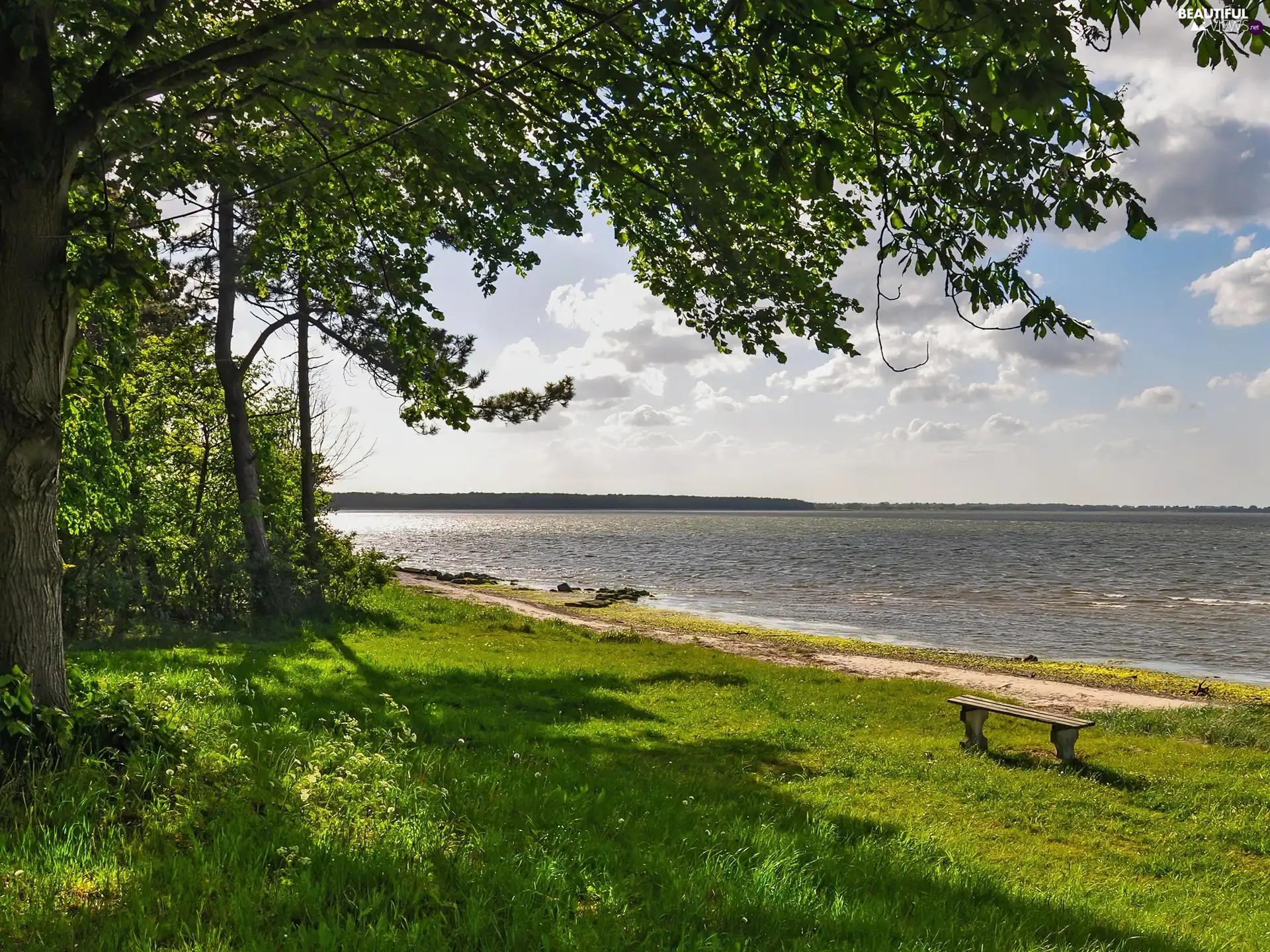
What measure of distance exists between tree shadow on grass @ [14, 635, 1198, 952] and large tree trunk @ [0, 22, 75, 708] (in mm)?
1656

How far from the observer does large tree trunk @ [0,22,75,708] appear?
5129 millimetres

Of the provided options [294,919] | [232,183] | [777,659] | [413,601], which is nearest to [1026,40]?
[294,919]

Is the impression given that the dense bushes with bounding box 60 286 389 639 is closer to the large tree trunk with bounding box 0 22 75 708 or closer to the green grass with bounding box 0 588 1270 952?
the green grass with bounding box 0 588 1270 952

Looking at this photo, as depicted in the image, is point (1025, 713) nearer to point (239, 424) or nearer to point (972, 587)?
point (239, 424)

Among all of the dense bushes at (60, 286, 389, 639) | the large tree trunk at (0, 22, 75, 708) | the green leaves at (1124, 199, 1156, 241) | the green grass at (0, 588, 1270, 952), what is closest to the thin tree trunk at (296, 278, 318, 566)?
the dense bushes at (60, 286, 389, 639)

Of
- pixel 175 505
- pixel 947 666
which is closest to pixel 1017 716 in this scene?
pixel 947 666

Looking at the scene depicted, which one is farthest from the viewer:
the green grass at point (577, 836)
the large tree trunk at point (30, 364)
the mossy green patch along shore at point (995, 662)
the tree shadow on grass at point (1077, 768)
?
the mossy green patch along shore at point (995, 662)

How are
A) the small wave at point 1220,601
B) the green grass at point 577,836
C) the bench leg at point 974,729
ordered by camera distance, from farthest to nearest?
1. the small wave at point 1220,601
2. the bench leg at point 974,729
3. the green grass at point 577,836

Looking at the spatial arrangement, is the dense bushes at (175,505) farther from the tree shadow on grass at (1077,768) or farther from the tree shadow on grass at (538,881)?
the tree shadow on grass at (1077,768)

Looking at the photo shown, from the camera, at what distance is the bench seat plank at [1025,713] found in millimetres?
11562

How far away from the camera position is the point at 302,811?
4.49 m

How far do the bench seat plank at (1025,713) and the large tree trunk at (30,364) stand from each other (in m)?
11.4

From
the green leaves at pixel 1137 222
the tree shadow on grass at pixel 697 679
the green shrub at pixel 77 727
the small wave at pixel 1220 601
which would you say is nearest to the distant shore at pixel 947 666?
the tree shadow on grass at pixel 697 679

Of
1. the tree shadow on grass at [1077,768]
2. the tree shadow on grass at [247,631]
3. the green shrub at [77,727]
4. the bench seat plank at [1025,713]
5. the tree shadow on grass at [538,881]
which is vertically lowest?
the tree shadow on grass at [1077,768]
